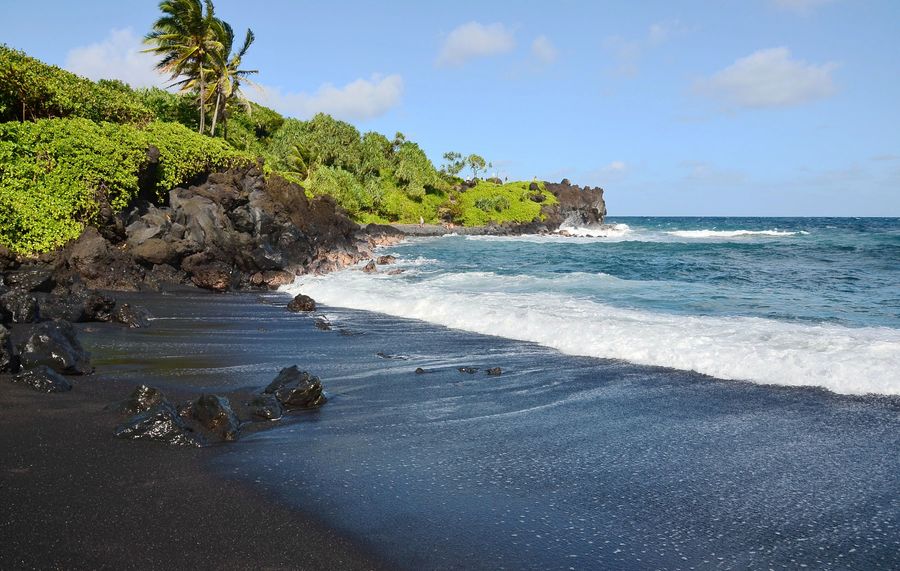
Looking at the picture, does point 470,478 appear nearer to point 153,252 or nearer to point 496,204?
point 153,252

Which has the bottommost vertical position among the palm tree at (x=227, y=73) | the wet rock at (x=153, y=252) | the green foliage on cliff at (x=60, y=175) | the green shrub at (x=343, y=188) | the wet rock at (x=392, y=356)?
the wet rock at (x=392, y=356)

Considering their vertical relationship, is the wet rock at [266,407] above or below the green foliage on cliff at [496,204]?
below

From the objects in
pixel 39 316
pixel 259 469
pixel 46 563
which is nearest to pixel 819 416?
pixel 259 469

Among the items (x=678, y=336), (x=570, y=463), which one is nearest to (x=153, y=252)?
(x=678, y=336)

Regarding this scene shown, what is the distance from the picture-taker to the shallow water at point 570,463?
4.16 meters

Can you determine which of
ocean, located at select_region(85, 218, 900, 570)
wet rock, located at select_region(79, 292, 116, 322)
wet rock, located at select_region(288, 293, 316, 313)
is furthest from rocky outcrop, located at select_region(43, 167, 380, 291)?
wet rock, located at select_region(288, 293, 316, 313)

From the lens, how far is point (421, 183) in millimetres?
64500

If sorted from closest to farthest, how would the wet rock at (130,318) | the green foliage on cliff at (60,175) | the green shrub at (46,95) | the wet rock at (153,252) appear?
the wet rock at (130,318) → the green foliage on cliff at (60,175) → the wet rock at (153,252) → the green shrub at (46,95)

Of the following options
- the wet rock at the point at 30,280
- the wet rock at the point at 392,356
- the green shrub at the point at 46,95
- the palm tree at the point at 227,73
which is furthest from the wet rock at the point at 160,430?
the palm tree at the point at 227,73

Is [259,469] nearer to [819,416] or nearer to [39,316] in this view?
[819,416]

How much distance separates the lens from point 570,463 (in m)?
5.61

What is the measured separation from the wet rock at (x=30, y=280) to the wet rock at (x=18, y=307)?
7.13 ft

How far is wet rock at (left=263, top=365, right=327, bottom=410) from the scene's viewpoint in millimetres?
7062

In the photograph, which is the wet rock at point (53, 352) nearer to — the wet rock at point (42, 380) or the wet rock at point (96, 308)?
the wet rock at point (42, 380)
